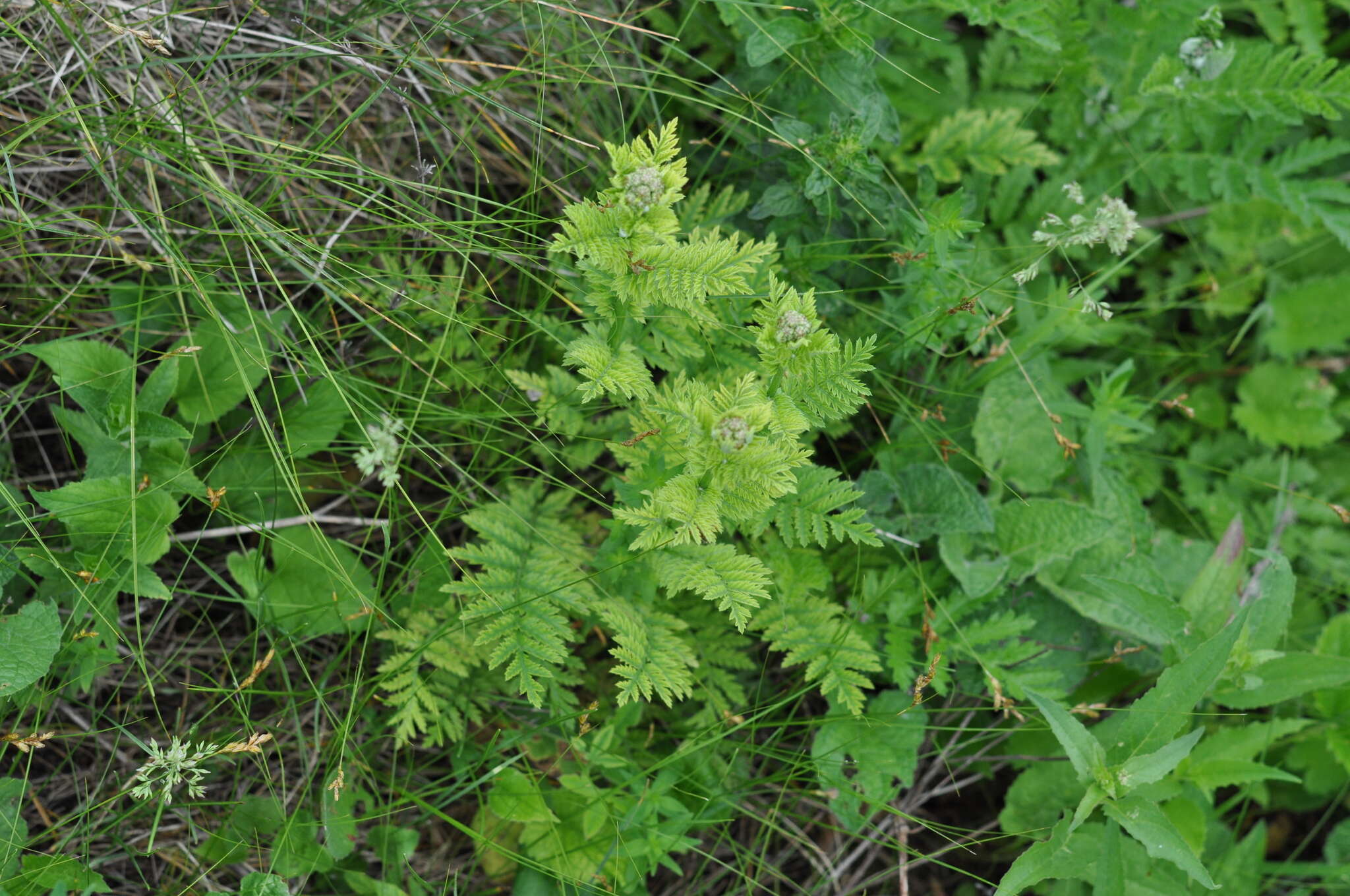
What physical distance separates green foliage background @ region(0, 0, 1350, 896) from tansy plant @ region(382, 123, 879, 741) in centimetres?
1

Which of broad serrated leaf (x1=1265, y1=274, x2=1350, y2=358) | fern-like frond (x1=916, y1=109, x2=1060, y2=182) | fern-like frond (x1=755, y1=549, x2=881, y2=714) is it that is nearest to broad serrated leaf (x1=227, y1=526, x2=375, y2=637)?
fern-like frond (x1=755, y1=549, x2=881, y2=714)

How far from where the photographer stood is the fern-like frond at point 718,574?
204 centimetres

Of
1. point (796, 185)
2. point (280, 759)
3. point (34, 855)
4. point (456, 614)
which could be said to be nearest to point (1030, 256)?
point (796, 185)

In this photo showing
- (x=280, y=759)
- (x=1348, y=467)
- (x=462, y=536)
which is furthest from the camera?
(x=1348, y=467)

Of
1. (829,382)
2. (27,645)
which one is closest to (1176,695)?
(829,382)

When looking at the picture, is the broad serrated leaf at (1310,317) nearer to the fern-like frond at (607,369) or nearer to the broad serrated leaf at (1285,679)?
the broad serrated leaf at (1285,679)

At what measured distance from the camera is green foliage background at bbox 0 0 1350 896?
2.22m

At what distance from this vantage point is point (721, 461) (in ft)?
6.49

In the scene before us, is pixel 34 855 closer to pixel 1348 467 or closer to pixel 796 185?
pixel 796 185

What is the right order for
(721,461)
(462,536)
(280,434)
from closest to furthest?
(721,461), (280,434), (462,536)

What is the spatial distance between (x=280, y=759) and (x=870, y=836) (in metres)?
1.64

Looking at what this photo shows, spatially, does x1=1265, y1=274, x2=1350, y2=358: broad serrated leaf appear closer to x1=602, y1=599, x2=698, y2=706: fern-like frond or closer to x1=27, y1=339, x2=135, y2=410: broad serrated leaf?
x1=602, y1=599, x2=698, y2=706: fern-like frond

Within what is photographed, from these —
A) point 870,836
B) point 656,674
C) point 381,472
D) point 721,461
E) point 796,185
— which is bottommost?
point 870,836

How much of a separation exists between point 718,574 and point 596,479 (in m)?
0.76
